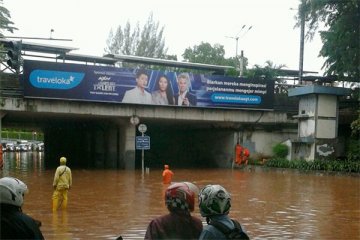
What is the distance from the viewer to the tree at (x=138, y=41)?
51281mm

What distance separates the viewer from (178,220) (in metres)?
3.56

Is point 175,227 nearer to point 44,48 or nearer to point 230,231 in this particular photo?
point 230,231

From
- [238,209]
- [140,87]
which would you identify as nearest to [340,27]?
[140,87]

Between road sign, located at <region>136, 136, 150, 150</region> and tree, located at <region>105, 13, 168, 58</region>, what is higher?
tree, located at <region>105, 13, 168, 58</region>

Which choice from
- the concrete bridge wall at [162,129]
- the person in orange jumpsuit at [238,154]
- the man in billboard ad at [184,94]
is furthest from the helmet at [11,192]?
the person in orange jumpsuit at [238,154]

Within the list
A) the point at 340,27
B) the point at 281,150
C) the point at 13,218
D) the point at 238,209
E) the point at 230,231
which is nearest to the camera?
the point at 230,231

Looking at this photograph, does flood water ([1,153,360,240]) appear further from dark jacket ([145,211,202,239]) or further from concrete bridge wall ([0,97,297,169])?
concrete bridge wall ([0,97,297,169])

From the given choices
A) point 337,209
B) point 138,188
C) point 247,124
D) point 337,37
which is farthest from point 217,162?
point 337,209

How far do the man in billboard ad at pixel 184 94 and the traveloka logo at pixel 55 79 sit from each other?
18.7ft

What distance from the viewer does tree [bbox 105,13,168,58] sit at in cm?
5128

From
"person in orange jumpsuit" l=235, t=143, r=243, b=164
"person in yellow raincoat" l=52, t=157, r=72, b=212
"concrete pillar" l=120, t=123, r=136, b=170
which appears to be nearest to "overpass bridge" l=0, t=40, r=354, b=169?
"concrete pillar" l=120, t=123, r=136, b=170

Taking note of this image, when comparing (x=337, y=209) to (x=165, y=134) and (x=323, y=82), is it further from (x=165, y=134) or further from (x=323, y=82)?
(x=165, y=134)

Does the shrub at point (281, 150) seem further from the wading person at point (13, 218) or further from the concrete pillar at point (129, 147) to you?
the wading person at point (13, 218)

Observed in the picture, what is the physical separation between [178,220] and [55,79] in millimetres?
23433
